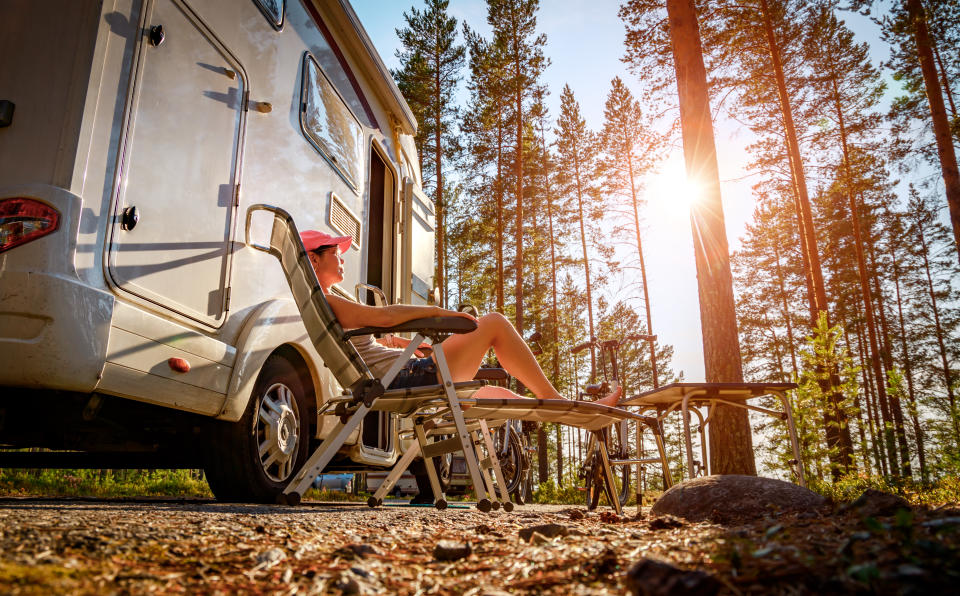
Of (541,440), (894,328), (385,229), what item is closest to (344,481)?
(541,440)

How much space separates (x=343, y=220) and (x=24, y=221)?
228 cm

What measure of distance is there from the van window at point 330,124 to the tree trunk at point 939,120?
30.3 feet

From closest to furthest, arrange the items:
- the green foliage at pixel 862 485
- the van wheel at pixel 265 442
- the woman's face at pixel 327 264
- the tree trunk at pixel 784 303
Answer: the van wheel at pixel 265 442
the woman's face at pixel 327 264
the green foliage at pixel 862 485
the tree trunk at pixel 784 303

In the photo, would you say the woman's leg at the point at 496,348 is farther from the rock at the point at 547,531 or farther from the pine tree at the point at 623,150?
the pine tree at the point at 623,150

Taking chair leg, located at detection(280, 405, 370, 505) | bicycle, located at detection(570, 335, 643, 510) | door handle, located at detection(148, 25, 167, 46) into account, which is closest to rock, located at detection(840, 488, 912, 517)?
chair leg, located at detection(280, 405, 370, 505)

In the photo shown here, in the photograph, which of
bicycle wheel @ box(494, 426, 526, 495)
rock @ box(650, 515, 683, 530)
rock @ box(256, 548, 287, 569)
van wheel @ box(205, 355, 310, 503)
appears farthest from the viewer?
bicycle wheel @ box(494, 426, 526, 495)

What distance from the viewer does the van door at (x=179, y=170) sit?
2338 millimetres

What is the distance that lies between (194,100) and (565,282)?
21.3 metres

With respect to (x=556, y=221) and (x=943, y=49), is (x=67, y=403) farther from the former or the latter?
(x=556, y=221)

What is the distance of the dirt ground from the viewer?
3.10 feet

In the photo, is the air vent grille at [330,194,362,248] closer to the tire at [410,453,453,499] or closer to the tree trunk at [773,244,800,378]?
the tire at [410,453,453,499]

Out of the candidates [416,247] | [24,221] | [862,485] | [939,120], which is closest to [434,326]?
[24,221]

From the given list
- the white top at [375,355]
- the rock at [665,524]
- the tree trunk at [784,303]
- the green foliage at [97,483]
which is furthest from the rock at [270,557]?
the tree trunk at [784,303]

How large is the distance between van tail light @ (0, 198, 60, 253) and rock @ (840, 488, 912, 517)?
2816 millimetres
